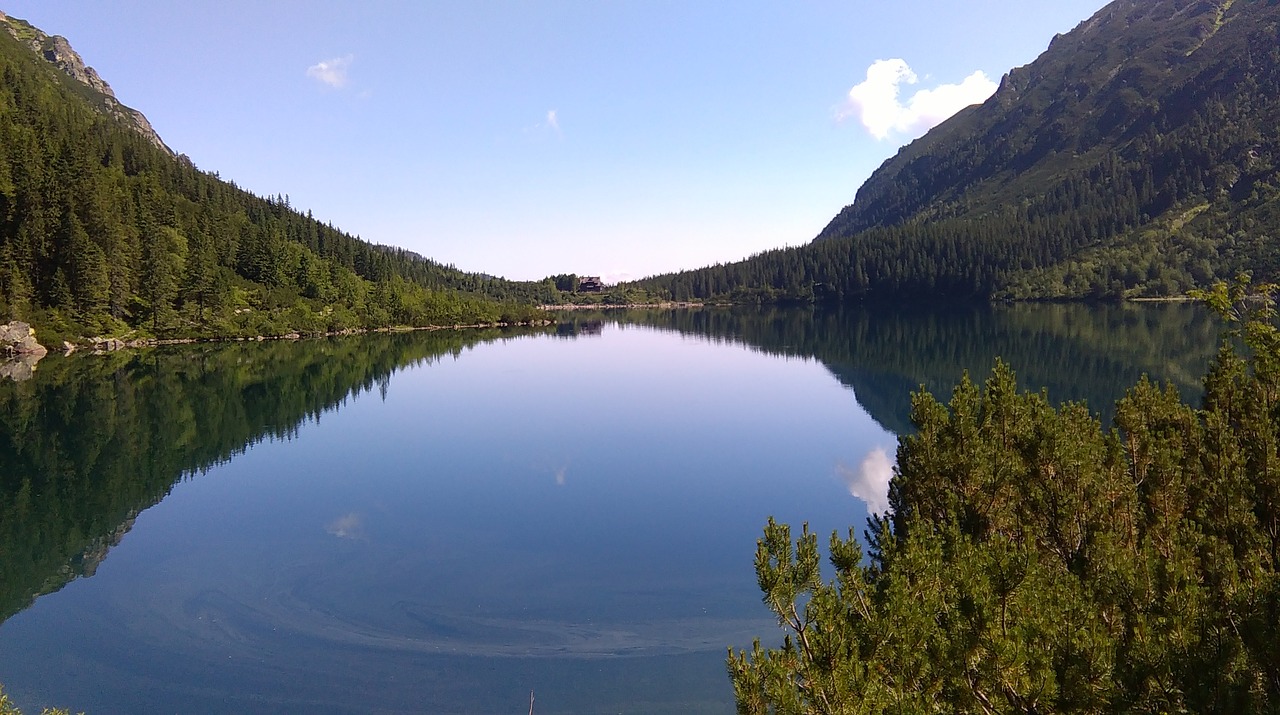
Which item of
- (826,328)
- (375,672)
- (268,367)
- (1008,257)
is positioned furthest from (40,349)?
(1008,257)

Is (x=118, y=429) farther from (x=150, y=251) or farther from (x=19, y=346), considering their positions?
(x=150, y=251)

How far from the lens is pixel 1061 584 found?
886 cm

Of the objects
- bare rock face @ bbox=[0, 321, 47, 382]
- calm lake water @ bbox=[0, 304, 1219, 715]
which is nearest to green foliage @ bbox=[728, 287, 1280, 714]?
calm lake water @ bbox=[0, 304, 1219, 715]

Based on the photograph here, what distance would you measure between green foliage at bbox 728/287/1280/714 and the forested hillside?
10505 cm

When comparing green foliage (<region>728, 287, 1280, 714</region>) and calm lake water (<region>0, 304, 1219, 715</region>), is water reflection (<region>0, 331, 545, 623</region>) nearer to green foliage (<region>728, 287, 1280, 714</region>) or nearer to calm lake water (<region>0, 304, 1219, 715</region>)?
calm lake water (<region>0, 304, 1219, 715</region>)

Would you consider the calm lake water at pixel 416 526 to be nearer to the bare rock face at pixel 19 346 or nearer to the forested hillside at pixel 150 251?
the bare rock face at pixel 19 346

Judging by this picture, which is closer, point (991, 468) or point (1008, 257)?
point (991, 468)

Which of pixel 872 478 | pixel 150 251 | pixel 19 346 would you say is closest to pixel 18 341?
pixel 19 346

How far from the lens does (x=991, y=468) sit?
13.8 meters

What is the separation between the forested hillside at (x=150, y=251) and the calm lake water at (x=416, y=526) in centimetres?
3527

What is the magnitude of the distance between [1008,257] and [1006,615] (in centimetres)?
21853

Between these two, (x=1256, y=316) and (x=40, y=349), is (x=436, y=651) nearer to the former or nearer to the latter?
(x=1256, y=316)

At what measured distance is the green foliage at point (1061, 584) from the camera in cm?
613

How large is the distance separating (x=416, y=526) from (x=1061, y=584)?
74.0 ft
